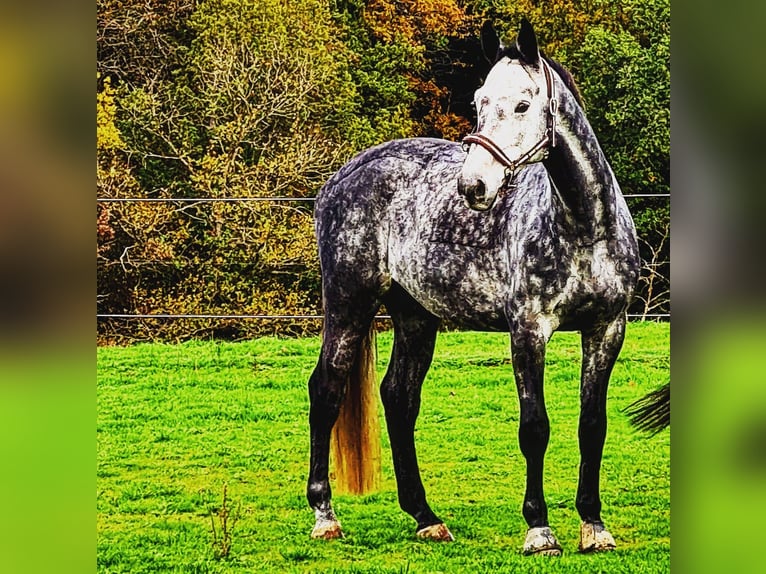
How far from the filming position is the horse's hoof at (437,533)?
174 inches

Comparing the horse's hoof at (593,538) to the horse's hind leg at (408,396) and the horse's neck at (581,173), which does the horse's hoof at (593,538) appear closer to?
the horse's hind leg at (408,396)

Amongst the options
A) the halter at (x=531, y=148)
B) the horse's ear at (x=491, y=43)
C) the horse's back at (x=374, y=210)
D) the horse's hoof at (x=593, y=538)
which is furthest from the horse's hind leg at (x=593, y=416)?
the horse's ear at (x=491, y=43)

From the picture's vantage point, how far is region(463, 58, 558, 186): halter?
11.3ft

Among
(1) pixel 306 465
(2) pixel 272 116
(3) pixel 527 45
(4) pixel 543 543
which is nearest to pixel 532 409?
(4) pixel 543 543

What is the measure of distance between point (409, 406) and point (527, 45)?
1722 mm

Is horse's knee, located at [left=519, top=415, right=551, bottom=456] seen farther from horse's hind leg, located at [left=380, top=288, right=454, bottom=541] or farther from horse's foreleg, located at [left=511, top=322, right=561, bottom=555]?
horse's hind leg, located at [left=380, top=288, right=454, bottom=541]

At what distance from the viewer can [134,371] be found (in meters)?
9.12

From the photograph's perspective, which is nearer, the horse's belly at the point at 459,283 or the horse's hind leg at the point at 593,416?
the horse's hind leg at the point at 593,416

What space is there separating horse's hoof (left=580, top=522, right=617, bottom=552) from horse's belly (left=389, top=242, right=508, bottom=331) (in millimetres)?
854

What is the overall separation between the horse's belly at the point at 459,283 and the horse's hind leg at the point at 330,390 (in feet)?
1.22

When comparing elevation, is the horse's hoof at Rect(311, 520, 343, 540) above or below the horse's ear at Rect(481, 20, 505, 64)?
below

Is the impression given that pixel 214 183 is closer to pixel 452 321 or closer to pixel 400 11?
pixel 400 11

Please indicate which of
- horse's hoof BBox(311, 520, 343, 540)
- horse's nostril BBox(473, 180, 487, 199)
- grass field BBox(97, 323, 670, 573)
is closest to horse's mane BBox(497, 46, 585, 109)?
horse's nostril BBox(473, 180, 487, 199)
